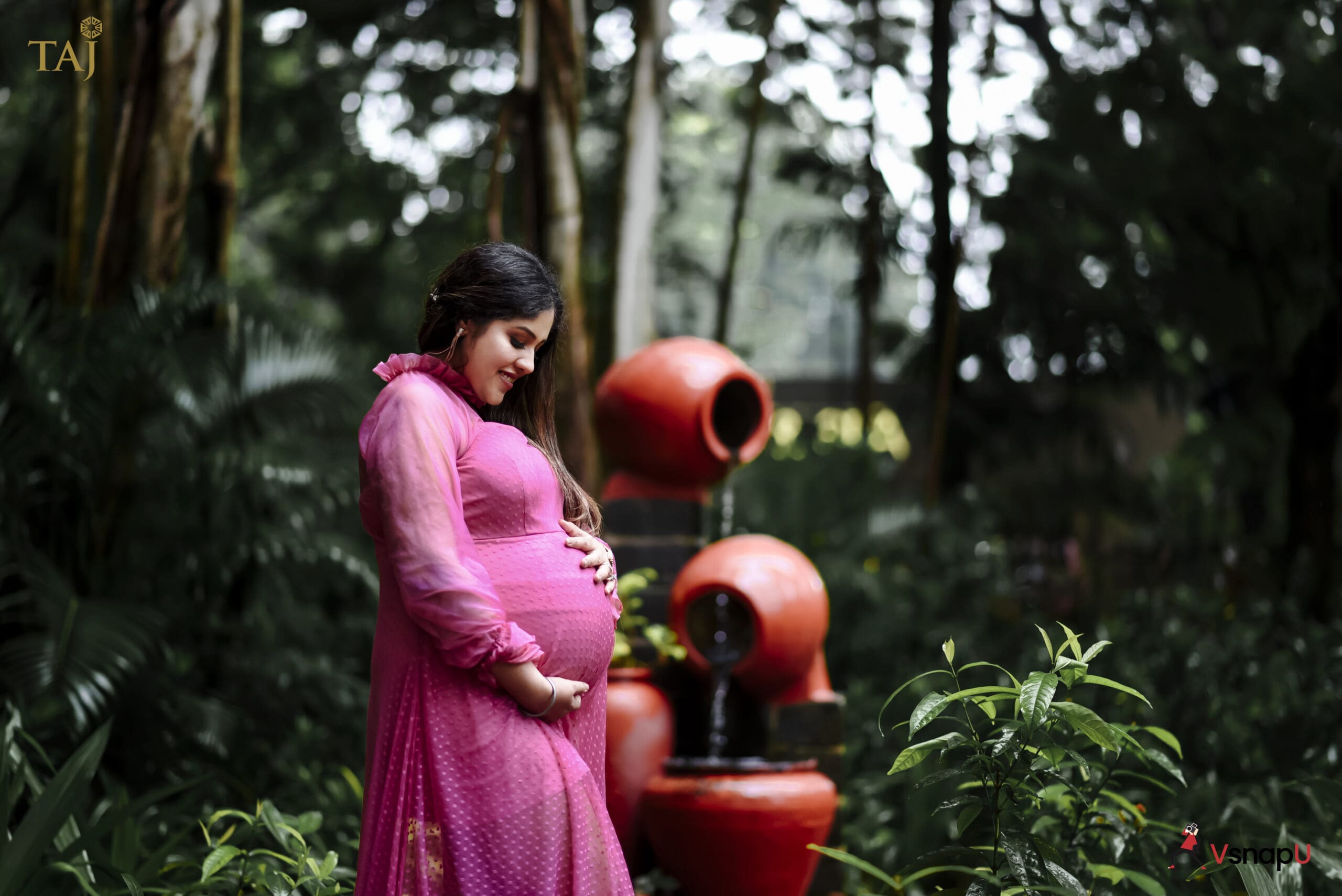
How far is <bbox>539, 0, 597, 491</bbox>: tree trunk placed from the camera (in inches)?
222

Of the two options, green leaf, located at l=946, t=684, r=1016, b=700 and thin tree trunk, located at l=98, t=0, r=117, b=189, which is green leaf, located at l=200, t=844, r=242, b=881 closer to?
green leaf, located at l=946, t=684, r=1016, b=700

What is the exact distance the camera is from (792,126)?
1105 centimetres

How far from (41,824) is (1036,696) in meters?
2.25

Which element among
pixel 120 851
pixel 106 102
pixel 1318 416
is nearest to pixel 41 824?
pixel 120 851

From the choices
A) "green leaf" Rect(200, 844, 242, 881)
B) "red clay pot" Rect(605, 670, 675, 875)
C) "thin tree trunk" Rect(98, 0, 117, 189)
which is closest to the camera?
"green leaf" Rect(200, 844, 242, 881)

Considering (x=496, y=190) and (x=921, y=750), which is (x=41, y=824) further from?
(x=496, y=190)

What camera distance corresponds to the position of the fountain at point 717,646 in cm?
339

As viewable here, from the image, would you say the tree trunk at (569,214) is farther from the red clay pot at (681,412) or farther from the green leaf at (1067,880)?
the green leaf at (1067,880)

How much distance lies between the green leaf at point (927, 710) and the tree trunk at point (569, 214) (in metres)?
3.42

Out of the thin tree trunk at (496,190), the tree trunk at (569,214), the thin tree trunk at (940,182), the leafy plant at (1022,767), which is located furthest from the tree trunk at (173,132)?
the thin tree trunk at (940,182)

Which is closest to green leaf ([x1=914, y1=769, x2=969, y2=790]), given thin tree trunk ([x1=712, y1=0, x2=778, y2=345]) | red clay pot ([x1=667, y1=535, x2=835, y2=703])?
red clay pot ([x1=667, y1=535, x2=835, y2=703])

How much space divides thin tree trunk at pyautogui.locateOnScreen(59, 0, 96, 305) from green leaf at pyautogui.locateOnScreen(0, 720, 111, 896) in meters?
2.70

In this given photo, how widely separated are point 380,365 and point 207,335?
118 inches

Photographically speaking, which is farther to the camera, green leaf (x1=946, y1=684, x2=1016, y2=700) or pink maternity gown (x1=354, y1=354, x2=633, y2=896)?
green leaf (x1=946, y1=684, x2=1016, y2=700)
